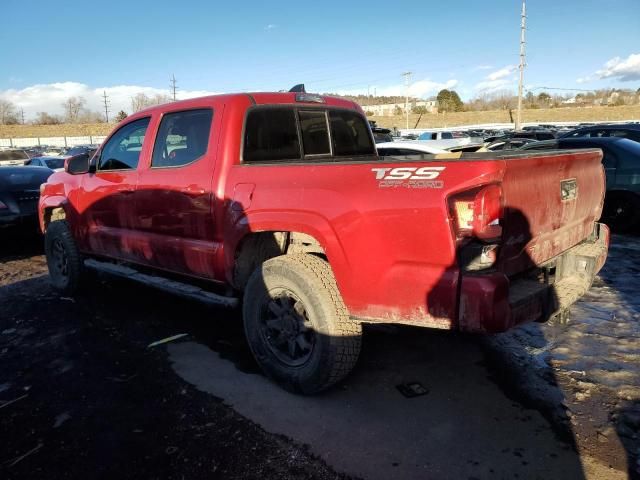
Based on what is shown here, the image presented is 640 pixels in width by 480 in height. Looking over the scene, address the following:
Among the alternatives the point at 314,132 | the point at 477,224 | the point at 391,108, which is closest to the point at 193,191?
the point at 314,132

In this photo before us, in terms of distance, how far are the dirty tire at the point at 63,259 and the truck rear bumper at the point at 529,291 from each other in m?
4.60

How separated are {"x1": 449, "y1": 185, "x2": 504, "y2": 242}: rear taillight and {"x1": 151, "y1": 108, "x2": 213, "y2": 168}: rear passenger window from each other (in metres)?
2.07

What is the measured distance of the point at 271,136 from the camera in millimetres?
3850

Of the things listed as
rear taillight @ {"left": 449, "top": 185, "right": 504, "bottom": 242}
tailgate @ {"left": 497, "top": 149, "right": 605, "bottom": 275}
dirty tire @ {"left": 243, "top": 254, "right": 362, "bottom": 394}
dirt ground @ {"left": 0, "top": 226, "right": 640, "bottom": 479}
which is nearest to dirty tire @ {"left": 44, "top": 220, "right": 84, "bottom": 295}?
dirt ground @ {"left": 0, "top": 226, "right": 640, "bottom": 479}

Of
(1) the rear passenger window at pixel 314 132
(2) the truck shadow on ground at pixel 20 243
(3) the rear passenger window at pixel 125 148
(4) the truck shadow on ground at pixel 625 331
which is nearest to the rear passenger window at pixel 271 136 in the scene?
(1) the rear passenger window at pixel 314 132

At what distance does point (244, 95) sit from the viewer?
149 inches

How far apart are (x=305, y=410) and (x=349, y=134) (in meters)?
2.63

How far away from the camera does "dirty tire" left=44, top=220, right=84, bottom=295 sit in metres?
5.51

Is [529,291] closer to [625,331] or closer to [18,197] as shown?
[625,331]

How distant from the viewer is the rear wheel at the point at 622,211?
26.3ft

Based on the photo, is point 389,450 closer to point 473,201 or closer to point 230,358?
point 473,201

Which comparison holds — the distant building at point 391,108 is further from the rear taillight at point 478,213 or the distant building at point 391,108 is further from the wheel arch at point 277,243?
the rear taillight at point 478,213

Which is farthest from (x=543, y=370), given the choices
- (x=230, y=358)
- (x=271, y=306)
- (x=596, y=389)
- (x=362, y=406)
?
(x=230, y=358)

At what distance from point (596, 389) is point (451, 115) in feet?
241
